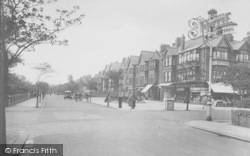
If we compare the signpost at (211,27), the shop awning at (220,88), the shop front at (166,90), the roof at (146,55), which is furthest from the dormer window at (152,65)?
the signpost at (211,27)

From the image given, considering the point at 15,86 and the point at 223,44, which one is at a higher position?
the point at 223,44

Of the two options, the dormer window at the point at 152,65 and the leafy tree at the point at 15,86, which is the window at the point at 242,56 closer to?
the dormer window at the point at 152,65

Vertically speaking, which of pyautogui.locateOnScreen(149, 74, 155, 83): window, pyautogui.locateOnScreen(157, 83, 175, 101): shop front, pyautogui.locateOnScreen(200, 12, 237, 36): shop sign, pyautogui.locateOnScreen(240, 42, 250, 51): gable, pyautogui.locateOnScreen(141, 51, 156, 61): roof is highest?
pyautogui.locateOnScreen(141, 51, 156, 61): roof

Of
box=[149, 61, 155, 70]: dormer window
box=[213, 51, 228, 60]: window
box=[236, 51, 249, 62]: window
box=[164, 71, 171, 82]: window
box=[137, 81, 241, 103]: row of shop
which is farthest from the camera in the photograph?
box=[149, 61, 155, 70]: dormer window

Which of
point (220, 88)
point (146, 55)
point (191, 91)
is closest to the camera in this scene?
point (220, 88)

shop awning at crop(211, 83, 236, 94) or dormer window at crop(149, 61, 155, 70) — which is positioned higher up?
dormer window at crop(149, 61, 155, 70)

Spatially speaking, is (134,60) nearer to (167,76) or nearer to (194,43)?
(167,76)

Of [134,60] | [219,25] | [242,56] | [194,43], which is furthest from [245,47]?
[134,60]

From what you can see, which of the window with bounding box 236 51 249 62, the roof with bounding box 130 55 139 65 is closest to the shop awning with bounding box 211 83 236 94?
the window with bounding box 236 51 249 62

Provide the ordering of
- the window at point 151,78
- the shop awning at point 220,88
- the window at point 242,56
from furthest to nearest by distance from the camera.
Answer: the window at point 151,78
the window at point 242,56
the shop awning at point 220,88

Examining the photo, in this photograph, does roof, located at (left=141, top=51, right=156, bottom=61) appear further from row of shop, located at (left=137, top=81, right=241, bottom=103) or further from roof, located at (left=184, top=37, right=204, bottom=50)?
roof, located at (left=184, top=37, right=204, bottom=50)

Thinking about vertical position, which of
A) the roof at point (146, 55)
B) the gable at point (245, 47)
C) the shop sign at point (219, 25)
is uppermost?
the roof at point (146, 55)

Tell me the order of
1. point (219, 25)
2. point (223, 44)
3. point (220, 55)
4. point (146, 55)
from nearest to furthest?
point (219, 25)
point (220, 55)
point (223, 44)
point (146, 55)

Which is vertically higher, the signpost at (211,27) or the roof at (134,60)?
the roof at (134,60)
